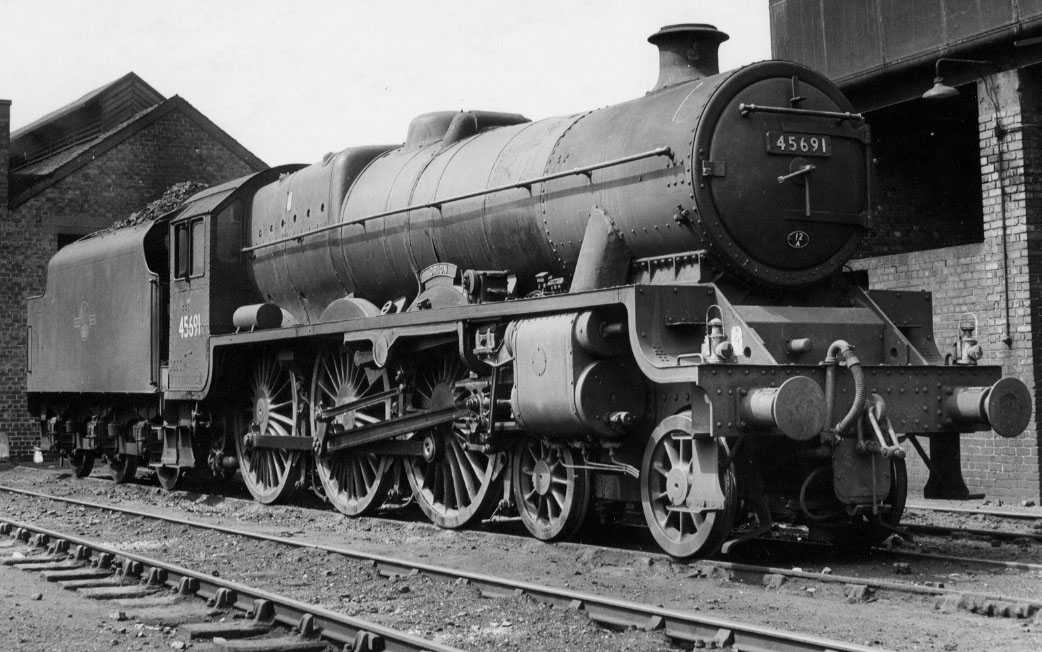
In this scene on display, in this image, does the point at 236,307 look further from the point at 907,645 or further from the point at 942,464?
the point at 907,645

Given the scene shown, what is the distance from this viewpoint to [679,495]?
26.0 ft

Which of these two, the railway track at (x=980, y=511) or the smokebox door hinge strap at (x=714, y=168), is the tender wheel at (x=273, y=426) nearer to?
the smokebox door hinge strap at (x=714, y=168)

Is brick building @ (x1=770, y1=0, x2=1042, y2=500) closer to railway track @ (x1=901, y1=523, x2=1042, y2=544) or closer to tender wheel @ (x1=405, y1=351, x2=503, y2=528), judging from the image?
railway track @ (x1=901, y1=523, x2=1042, y2=544)

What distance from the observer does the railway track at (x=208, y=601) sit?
611 cm

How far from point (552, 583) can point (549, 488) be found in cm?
170

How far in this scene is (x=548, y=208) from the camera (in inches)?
369

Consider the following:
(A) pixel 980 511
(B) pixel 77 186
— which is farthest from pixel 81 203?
(A) pixel 980 511

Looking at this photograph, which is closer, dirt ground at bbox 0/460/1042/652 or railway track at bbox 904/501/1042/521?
dirt ground at bbox 0/460/1042/652

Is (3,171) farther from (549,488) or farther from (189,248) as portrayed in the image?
(549,488)

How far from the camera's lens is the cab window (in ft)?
44.8

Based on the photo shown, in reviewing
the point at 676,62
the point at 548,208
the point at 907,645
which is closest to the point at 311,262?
the point at 548,208

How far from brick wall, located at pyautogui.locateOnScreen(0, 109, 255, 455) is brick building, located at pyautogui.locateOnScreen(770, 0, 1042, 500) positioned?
43.2ft

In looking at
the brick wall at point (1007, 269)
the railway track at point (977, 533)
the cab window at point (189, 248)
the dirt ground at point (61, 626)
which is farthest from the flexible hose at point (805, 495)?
the cab window at point (189, 248)

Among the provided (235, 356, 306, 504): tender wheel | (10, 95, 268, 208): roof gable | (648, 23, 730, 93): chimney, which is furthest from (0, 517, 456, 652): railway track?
(10, 95, 268, 208): roof gable
